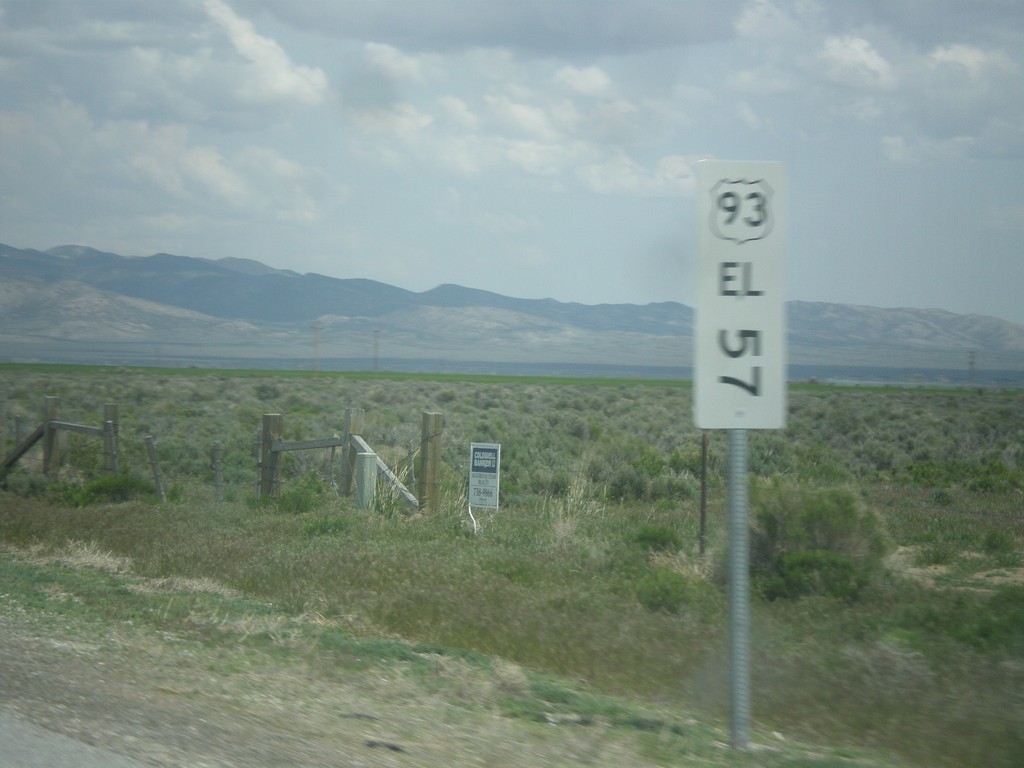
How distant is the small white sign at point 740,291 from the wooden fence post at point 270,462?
13378 millimetres

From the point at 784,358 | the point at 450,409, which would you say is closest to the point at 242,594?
the point at 784,358

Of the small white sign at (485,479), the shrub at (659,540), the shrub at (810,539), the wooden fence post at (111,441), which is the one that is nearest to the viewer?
the shrub at (810,539)

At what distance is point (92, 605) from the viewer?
10.1 meters

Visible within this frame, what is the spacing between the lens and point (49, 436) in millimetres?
20828

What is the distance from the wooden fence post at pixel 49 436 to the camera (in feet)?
68.2

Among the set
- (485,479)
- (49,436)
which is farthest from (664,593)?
(49,436)

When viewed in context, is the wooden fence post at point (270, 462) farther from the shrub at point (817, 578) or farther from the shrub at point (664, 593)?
the shrub at point (817, 578)

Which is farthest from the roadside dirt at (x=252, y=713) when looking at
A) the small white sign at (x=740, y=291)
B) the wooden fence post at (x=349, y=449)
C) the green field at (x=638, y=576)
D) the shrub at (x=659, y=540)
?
the wooden fence post at (x=349, y=449)

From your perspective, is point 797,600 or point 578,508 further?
point 578,508

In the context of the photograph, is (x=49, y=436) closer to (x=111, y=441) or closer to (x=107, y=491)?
(x=111, y=441)

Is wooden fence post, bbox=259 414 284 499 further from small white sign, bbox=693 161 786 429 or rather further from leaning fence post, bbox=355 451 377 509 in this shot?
small white sign, bbox=693 161 786 429

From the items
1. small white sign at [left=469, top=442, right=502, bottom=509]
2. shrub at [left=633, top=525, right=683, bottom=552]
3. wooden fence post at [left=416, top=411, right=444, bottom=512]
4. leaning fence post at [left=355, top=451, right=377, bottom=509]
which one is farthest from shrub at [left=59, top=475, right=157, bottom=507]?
shrub at [left=633, top=525, right=683, bottom=552]

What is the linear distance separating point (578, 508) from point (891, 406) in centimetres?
4120

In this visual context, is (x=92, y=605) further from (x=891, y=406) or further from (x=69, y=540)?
(x=891, y=406)
